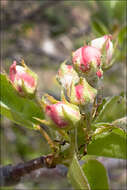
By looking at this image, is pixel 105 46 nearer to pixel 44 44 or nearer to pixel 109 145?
pixel 109 145

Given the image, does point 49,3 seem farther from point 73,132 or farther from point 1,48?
point 73,132

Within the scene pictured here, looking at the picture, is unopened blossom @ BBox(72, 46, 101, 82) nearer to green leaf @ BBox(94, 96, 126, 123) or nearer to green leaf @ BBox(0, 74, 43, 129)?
green leaf @ BBox(94, 96, 126, 123)

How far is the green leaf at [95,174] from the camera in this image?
1005mm

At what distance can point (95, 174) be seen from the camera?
39.7 inches

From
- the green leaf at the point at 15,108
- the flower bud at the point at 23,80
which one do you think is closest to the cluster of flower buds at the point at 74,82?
the flower bud at the point at 23,80

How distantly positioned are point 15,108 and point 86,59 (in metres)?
0.29

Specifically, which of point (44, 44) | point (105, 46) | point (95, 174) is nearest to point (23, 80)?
point (105, 46)

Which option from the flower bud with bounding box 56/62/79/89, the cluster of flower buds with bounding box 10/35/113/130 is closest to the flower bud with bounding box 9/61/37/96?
the cluster of flower buds with bounding box 10/35/113/130

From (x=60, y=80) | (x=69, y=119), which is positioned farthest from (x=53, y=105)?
(x=60, y=80)

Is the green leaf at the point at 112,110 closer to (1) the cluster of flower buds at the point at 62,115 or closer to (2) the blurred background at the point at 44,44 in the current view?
(1) the cluster of flower buds at the point at 62,115

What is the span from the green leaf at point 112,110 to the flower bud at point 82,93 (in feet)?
0.34

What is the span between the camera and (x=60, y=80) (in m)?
0.95

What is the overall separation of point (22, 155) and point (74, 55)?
215 centimetres

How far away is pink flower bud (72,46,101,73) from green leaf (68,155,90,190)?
248 mm
